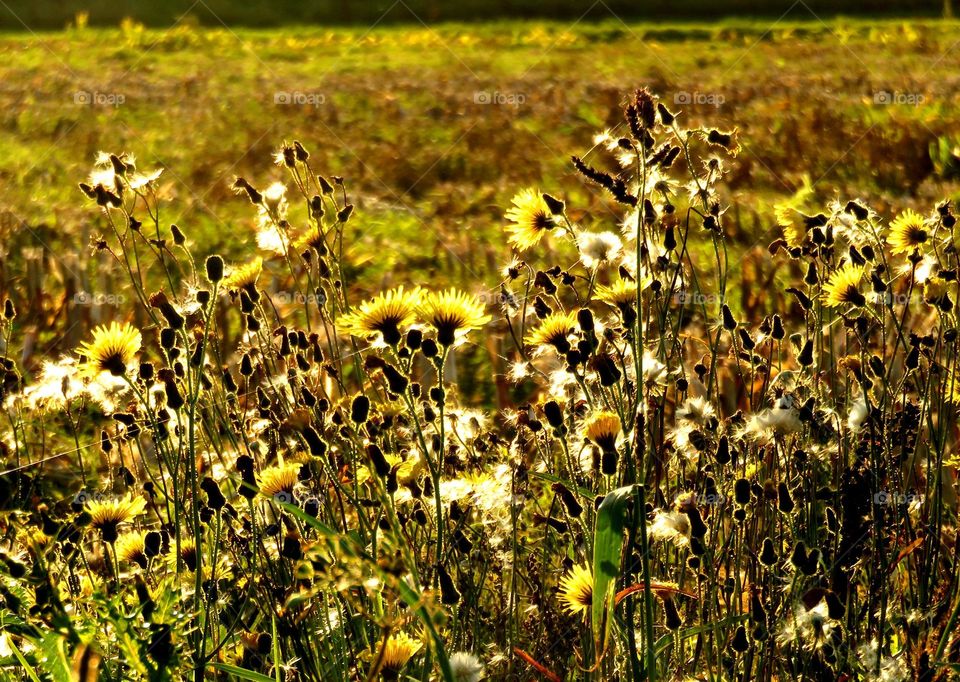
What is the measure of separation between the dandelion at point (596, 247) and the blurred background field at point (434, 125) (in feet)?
9.00

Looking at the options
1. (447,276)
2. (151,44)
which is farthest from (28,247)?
(151,44)

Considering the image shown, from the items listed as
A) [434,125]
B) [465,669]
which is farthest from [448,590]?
[434,125]

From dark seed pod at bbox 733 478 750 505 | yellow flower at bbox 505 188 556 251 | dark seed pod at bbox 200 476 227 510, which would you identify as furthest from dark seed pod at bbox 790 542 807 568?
dark seed pod at bbox 200 476 227 510

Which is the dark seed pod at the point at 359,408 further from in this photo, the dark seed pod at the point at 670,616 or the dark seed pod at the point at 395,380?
the dark seed pod at the point at 670,616

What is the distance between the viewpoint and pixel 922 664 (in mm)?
1774

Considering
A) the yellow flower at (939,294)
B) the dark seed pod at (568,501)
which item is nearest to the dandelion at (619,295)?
the dark seed pod at (568,501)

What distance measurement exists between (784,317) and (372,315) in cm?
306

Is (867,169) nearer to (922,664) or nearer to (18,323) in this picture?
(18,323)

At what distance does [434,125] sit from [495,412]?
6.89m

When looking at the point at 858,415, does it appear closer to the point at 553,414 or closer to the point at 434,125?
the point at 553,414

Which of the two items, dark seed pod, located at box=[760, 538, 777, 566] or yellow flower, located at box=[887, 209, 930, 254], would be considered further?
yellow flower, located at box=[887, 209, 930, 254]

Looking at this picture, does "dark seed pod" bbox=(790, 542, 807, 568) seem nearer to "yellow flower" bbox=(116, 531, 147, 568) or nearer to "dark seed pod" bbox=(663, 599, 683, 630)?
"dark seed pod" bbox=(663, 599, 683, 630)

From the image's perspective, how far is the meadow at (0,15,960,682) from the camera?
1.68 meters

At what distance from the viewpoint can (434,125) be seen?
9.51 meters
